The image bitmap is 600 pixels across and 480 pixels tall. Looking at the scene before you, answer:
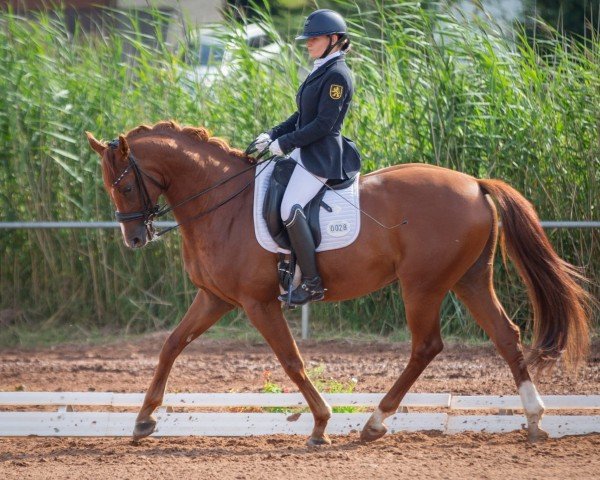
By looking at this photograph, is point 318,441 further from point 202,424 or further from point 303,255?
point 303,255

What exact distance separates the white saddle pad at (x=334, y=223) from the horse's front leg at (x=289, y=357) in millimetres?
363

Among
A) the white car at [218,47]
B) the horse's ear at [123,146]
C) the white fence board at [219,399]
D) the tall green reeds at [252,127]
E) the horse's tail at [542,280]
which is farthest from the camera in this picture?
the white car at [218,47]

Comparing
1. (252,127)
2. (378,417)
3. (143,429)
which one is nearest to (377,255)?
(378,417)

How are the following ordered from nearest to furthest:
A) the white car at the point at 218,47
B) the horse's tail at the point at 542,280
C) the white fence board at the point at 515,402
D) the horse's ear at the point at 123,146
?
the horse's ear at the point at 123,146
the horse's tail at the point at 542,280
the white fence board at the point at 515,402
the white car at the point at 218,47

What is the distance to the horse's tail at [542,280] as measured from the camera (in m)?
5.51

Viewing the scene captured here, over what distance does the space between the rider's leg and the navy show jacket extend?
8 cm

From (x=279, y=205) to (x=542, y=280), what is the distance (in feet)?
5.14

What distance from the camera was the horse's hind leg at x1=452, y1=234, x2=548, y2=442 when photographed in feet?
17.5

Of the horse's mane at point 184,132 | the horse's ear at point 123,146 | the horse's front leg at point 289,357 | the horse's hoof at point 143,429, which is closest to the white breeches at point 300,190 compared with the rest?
the horse's mane at point 184,132

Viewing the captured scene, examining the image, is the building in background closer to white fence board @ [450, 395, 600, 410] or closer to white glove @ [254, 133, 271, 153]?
white glove @ [254, 133, 271, 153]

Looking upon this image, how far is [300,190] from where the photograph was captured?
5387 mm

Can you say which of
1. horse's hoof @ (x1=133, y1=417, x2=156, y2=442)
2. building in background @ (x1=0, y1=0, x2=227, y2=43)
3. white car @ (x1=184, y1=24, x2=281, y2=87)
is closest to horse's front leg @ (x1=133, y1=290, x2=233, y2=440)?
horse's hoof @ (x1=133, y1=417, x2=156, y2=442)

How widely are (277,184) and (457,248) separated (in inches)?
41.9

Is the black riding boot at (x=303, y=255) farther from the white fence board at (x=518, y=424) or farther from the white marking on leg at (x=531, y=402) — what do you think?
the white marking on leg at (x=531, y=402)
